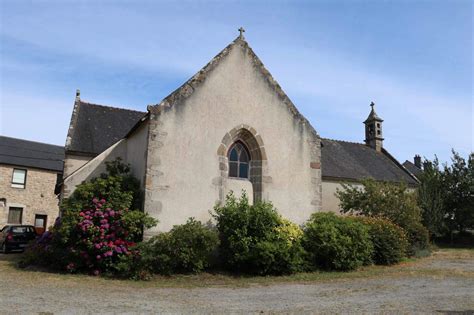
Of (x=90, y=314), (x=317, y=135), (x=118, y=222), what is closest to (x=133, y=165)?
(x=118, y=222)

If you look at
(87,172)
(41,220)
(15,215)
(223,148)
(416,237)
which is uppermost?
(223,148)

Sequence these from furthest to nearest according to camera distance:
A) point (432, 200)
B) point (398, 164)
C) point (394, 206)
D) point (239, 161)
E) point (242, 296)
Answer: point (398, 164)
point (432, 200)
point (394, 206)
point (239, 161)
point (242, 296)

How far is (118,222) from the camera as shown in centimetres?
1166

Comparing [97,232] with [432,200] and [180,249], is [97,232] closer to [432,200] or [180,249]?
[180,249]

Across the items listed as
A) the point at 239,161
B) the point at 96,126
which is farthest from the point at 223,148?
the point at 96,126

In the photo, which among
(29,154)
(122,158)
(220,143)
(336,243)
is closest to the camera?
(336,243)

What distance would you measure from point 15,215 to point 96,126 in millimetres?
15221

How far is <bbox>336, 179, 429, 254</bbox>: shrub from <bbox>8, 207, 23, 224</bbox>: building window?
25919 millimetres

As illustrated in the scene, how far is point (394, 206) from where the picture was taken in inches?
712

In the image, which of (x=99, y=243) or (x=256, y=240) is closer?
(x=99, y=243)

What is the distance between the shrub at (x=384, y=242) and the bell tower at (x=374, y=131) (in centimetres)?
1919

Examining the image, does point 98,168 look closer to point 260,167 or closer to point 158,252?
point 158,252

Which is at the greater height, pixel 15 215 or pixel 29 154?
pixel 29 154

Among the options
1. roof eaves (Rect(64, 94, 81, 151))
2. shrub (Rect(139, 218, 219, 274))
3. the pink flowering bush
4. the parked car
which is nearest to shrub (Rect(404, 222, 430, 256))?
shrub (Rect(139, 218, 219, 274))
